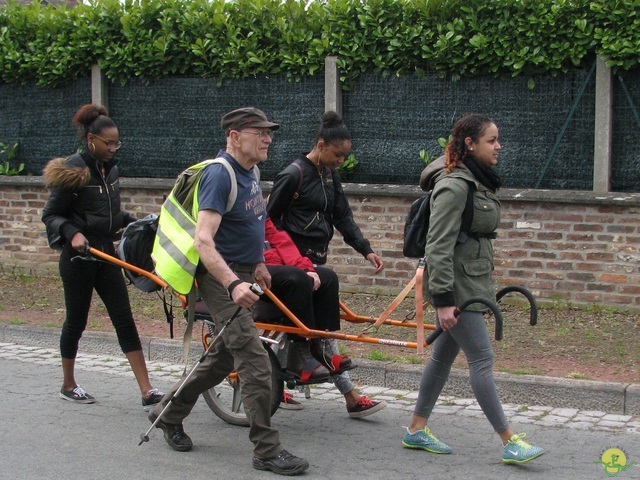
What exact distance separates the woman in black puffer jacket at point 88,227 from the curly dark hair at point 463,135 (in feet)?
8.02

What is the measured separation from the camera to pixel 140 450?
229 inches

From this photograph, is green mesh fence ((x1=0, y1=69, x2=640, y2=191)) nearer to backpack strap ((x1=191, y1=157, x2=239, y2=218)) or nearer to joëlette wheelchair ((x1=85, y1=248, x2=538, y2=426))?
joëlette wheelchair ((x1=85, y1=248, x2=538, y2=426))

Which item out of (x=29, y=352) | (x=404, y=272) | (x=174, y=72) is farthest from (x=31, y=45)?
(x=404, y=272)

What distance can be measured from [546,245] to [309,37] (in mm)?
3318

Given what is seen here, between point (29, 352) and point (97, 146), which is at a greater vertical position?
point (97, 146)

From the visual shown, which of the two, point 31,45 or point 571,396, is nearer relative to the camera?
point 571,396

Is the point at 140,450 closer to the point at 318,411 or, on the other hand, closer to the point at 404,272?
the point at 318,411

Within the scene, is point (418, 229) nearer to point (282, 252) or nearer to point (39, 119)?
point (282, 252)

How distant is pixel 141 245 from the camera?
20.6 feet

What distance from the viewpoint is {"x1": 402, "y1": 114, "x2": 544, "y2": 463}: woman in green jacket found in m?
5.30

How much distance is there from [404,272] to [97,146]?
13.8ft

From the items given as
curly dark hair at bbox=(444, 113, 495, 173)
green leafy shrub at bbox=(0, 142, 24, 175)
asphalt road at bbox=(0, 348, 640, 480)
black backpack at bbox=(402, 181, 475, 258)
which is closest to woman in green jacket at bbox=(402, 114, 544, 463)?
curly dark hair at bbox=(444, 113, 495, 173)

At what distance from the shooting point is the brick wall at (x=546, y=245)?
9008 mm

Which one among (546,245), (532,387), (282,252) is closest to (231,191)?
(282,252)
